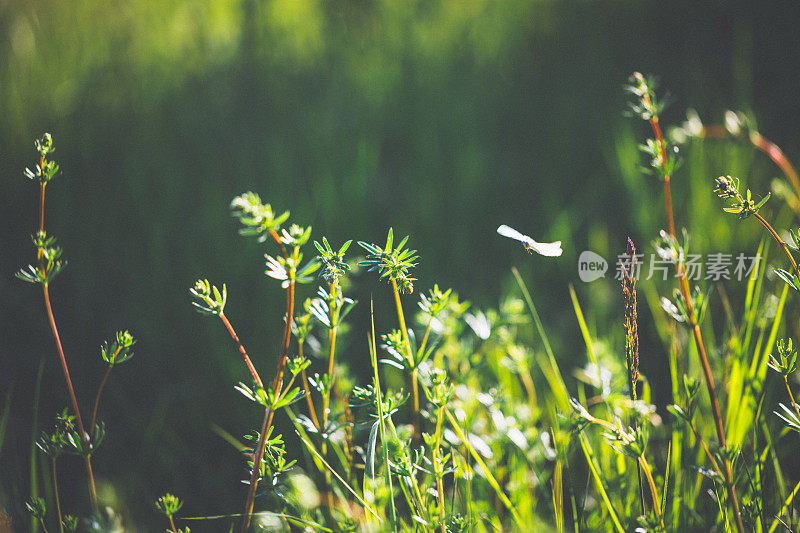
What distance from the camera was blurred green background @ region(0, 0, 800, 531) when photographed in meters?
1.22

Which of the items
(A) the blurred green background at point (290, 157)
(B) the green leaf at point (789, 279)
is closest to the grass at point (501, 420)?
(B) the green leaf at point (789, 279)

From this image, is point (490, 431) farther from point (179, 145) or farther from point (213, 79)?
point (213, 79)

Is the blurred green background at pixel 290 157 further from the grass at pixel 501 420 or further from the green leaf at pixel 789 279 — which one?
the green leaf at pixel 789 279

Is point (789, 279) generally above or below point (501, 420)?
above

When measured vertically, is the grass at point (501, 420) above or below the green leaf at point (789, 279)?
below

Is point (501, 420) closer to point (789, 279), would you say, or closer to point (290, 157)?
point (789, 279)

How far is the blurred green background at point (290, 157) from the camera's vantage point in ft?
4.00

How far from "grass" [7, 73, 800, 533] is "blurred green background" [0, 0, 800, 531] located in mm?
154

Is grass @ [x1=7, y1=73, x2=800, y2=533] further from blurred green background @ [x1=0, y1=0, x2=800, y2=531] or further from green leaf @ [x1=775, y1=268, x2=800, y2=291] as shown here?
blurred green background @ [x1=0, y1=0, x2=800, y2=531]

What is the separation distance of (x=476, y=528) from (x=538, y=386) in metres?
0.47

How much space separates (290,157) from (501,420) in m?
1.17

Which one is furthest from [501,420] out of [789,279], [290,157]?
[290,157]

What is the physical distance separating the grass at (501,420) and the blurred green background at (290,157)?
15 centimetres

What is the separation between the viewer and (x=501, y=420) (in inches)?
33.7
